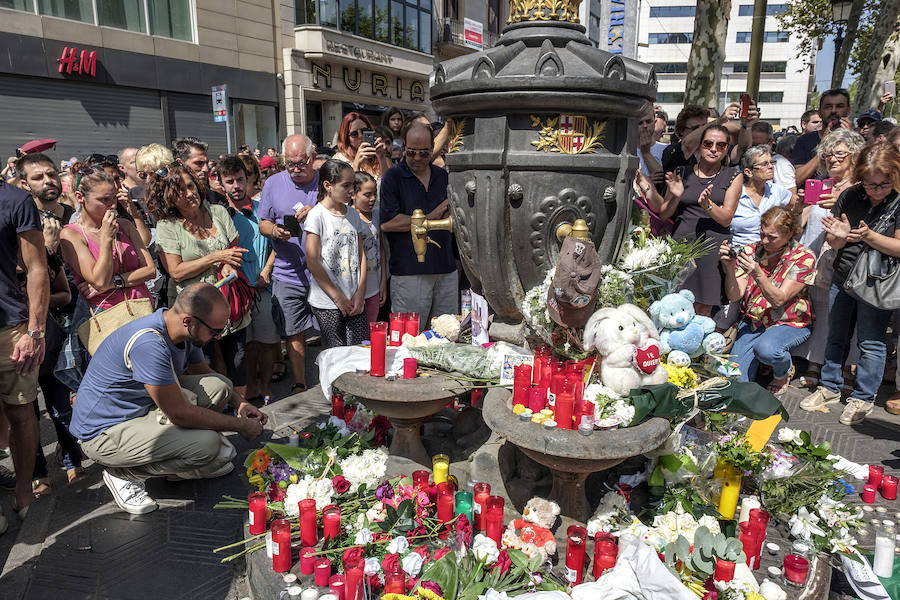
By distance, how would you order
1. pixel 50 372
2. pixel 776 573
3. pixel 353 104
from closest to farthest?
pixel 776 573
pixel 50 372
pixel 353 104

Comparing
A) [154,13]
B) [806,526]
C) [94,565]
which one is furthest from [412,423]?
[154,13]

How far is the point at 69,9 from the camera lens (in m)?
13.6

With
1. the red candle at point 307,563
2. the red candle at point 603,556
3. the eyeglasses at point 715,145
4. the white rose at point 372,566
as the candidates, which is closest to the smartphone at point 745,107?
the eyeglasses at point 715,145

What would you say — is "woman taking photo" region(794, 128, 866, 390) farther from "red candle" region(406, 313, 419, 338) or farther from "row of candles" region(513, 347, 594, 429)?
"red candle" region(406, 313, 419, 338)

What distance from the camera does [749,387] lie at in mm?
2920

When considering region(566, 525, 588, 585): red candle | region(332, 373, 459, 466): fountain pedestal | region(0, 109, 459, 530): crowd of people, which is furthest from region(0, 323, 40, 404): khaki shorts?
region(566, 525, 588, 585): red candle

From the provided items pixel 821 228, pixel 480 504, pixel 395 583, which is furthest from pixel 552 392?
pixel 821 228

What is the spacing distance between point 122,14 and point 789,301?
1621 cm

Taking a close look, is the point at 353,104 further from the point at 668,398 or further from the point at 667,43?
the point at 667,43

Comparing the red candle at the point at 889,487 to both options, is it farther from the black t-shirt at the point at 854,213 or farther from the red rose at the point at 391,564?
the red rose at the point at 391,564

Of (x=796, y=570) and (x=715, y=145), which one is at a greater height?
(x=715, y=145)

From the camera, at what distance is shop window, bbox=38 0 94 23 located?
43.0ft

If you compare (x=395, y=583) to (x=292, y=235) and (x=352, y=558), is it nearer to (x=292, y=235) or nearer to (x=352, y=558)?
(x=352, y=558)

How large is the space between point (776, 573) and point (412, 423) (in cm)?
191
